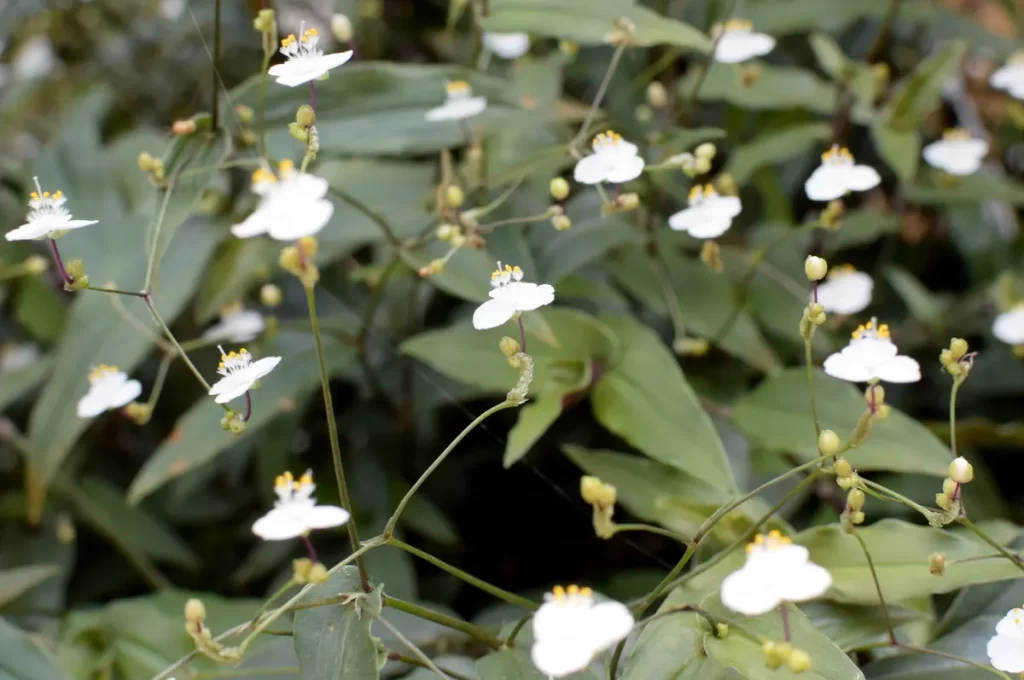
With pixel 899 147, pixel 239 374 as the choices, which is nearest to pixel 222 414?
pixel 239 374

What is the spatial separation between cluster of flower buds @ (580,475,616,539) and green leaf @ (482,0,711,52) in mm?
273

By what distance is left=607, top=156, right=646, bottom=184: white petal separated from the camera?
38 centimetres

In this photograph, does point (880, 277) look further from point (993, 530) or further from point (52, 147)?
point (52, 147)

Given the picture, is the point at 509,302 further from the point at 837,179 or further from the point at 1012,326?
the point at 1012,326

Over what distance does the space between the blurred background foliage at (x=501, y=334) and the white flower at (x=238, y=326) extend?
11 mm

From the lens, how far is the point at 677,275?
548 mm

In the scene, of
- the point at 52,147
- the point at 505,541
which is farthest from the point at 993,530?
the point at 52,147

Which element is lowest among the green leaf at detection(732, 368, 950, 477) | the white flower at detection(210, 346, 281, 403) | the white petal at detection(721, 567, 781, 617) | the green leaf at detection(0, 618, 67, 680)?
the green leaf at detection(0, 618, 67, 680)

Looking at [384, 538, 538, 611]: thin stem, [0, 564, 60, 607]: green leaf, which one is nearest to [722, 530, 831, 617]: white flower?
[384, 538, 538, 611]: thin stem

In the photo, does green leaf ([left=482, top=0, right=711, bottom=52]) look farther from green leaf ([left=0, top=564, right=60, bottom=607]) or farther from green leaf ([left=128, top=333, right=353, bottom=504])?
green leaf ([left=0, top=564, right=60, bottom=607])

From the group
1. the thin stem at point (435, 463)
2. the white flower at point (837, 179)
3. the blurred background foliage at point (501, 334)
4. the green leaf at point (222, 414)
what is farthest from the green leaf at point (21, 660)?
the white flower at point (837, 179)

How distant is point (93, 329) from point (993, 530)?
0.53 metres

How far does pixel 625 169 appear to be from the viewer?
1.27 feet

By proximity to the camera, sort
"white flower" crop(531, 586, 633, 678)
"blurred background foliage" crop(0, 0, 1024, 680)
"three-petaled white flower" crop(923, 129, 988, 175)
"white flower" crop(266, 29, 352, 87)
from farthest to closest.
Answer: "three-petaled white flower" crop(923, 129, 988, 175)
"blurred background foliage" crop(0, 0, 1024, 680)
"white flower" crop(266, 29, 352, 87)
"white flower" crop(531, 586, 633, 678)
